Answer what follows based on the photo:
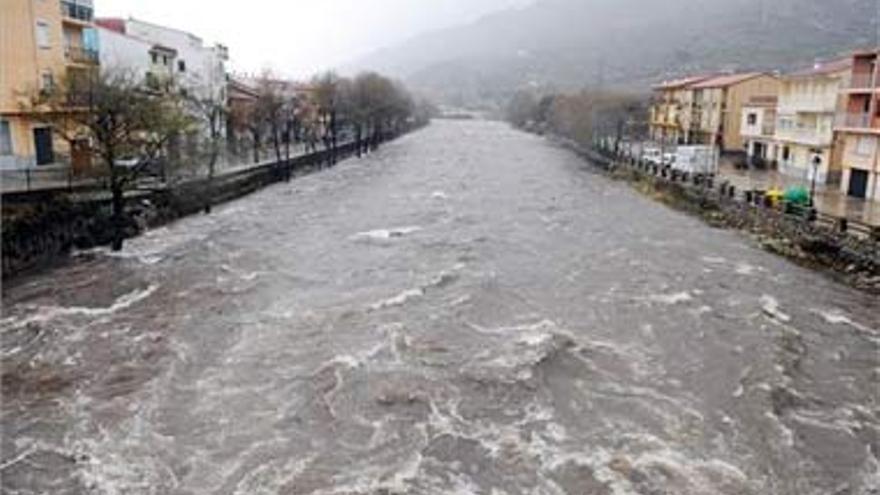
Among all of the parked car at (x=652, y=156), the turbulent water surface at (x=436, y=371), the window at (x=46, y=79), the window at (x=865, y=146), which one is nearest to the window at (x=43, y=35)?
the window at (x=46, y=79)

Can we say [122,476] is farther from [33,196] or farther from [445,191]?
[445,191]

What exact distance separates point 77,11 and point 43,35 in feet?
16.3

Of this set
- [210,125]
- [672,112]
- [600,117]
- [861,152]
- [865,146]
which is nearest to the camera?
[865,146]

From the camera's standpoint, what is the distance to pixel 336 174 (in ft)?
173

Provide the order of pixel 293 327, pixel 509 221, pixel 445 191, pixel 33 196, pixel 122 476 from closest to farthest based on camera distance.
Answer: pixel 122 476 < pixel 293 327 < pixel 33 196 < pixel 509 221 < pixel 445 191

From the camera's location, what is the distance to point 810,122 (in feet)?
142

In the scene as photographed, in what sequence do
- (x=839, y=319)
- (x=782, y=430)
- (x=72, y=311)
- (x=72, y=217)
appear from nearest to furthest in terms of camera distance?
(x=782, y=430)
(x=72, y=311)
(x=839, y=319)
(x=72, y=217)

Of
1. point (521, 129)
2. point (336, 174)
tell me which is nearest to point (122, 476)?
point (336, 174)

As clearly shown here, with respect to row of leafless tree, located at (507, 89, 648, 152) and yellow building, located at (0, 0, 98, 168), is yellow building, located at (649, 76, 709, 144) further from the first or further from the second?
yellow building, located at (0, 0, 98, 168)

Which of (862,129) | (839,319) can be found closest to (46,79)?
(839,319)

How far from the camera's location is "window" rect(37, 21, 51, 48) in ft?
106

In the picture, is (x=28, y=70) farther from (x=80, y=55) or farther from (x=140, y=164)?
(x=140, y=164)

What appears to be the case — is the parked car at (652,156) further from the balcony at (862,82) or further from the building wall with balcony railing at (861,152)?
the balcony at (862,82)

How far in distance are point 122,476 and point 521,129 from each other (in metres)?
124
